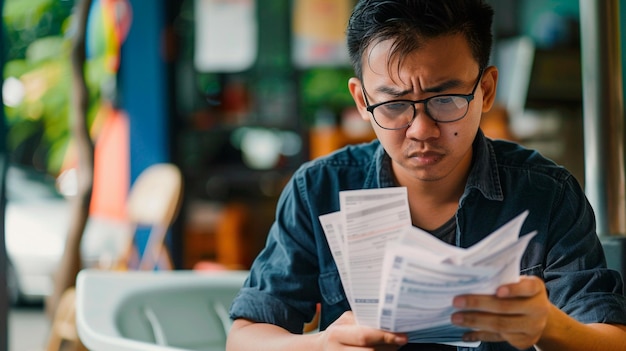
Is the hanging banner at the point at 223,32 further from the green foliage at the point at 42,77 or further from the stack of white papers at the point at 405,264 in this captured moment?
the stack of white papers at the point at 405,264

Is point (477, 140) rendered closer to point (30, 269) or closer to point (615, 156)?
point (615, 156)

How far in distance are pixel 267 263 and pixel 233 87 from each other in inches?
165

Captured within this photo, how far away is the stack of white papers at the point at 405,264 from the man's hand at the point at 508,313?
1 cm

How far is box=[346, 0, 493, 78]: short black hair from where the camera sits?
4.10 ft

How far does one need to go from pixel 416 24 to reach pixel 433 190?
0.98 ft

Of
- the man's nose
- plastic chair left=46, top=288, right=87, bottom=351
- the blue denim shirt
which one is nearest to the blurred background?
plastic chair left=46, top=288, right=87, bottom=351

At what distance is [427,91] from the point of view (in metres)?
1.23

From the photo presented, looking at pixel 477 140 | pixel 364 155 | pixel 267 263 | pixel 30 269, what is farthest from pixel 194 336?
pixel 30 269

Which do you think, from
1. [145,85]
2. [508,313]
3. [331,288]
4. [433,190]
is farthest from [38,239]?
[508,313]

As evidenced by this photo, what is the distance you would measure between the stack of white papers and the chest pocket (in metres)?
0.37

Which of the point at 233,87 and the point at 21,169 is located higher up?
the point at 233,87

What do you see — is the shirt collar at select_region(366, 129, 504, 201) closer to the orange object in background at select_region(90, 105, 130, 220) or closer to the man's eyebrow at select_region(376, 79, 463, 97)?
the man's eyebrow at select_region(376, 79, 463, 97)

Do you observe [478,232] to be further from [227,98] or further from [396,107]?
[227,98]

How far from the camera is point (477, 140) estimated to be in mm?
1432
